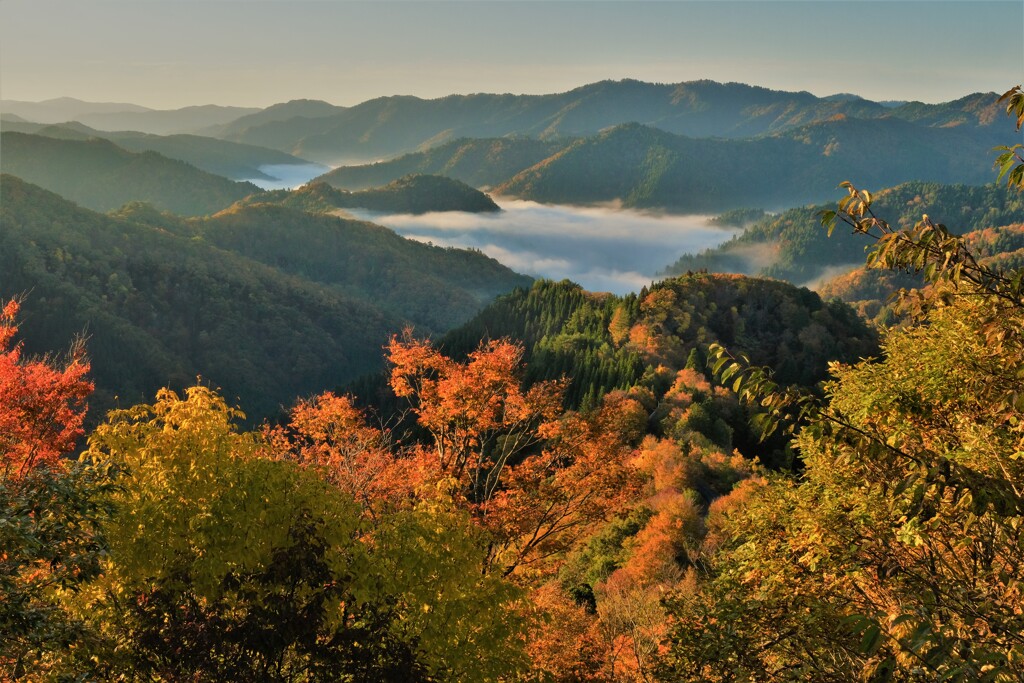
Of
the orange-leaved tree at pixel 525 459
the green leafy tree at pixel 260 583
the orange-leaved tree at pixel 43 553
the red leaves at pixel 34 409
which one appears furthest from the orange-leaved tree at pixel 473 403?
the orange-leaved tree at pixel 43 553

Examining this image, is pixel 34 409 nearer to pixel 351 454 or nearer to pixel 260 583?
pixel 351 454

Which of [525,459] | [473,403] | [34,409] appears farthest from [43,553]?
[473,403]

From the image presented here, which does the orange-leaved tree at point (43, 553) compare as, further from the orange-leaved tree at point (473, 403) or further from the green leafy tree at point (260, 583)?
the orange-leaved tree at point (473, 403)

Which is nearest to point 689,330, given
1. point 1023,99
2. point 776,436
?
point 776,436

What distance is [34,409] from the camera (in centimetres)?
2558

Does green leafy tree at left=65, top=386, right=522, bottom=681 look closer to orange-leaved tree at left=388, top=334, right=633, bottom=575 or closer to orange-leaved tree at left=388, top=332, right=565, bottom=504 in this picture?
orange-leaved tree at left=388, top=334, right=633, bottom=575

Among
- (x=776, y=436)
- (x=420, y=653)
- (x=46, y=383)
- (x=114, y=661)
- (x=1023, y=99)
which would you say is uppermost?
(x=1023, y=99)

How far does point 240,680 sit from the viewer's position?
43.4ft

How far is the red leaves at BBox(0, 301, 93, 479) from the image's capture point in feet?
81.3

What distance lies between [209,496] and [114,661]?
11.4 feet

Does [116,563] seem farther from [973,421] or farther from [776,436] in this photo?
[776,436]

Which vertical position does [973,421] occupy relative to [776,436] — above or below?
above

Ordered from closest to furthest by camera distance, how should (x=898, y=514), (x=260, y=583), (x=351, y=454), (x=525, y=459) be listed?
(x=898, y=514)
(x=260, y=583)
(x=351, y=454)
(x=525, y=459)

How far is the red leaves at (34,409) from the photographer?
81.3ft
